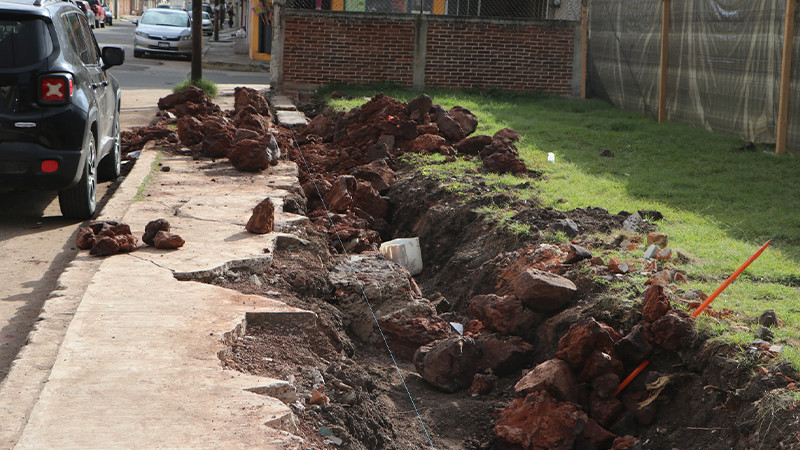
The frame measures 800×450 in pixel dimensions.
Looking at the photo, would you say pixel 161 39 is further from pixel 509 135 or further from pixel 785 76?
pixel 785 76

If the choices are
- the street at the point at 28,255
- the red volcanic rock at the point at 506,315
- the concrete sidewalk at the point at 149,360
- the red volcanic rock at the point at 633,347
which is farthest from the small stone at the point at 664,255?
the street at the point at 28,255

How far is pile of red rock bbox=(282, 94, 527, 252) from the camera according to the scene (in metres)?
8.73

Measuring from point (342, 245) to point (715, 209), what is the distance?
3385mm

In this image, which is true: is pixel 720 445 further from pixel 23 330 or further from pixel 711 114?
pixel 711 114

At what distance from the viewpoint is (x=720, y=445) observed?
13.9ft

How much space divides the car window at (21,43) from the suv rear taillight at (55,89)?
0.61 feet

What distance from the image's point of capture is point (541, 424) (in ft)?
15.5

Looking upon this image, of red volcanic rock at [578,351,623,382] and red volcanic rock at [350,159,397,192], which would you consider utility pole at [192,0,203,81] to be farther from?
red volcanic rock at [578,351,623,382]

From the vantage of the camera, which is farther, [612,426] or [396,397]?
[396,397]

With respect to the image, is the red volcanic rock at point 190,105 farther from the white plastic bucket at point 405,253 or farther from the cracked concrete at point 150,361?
the cracked concrete at point 150,361

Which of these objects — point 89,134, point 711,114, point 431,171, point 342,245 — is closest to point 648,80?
point 711,114

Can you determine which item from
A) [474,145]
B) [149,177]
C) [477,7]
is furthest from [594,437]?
[477,7]

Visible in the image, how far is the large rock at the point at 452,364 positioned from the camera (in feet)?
17.9

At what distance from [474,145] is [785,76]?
150 inches
